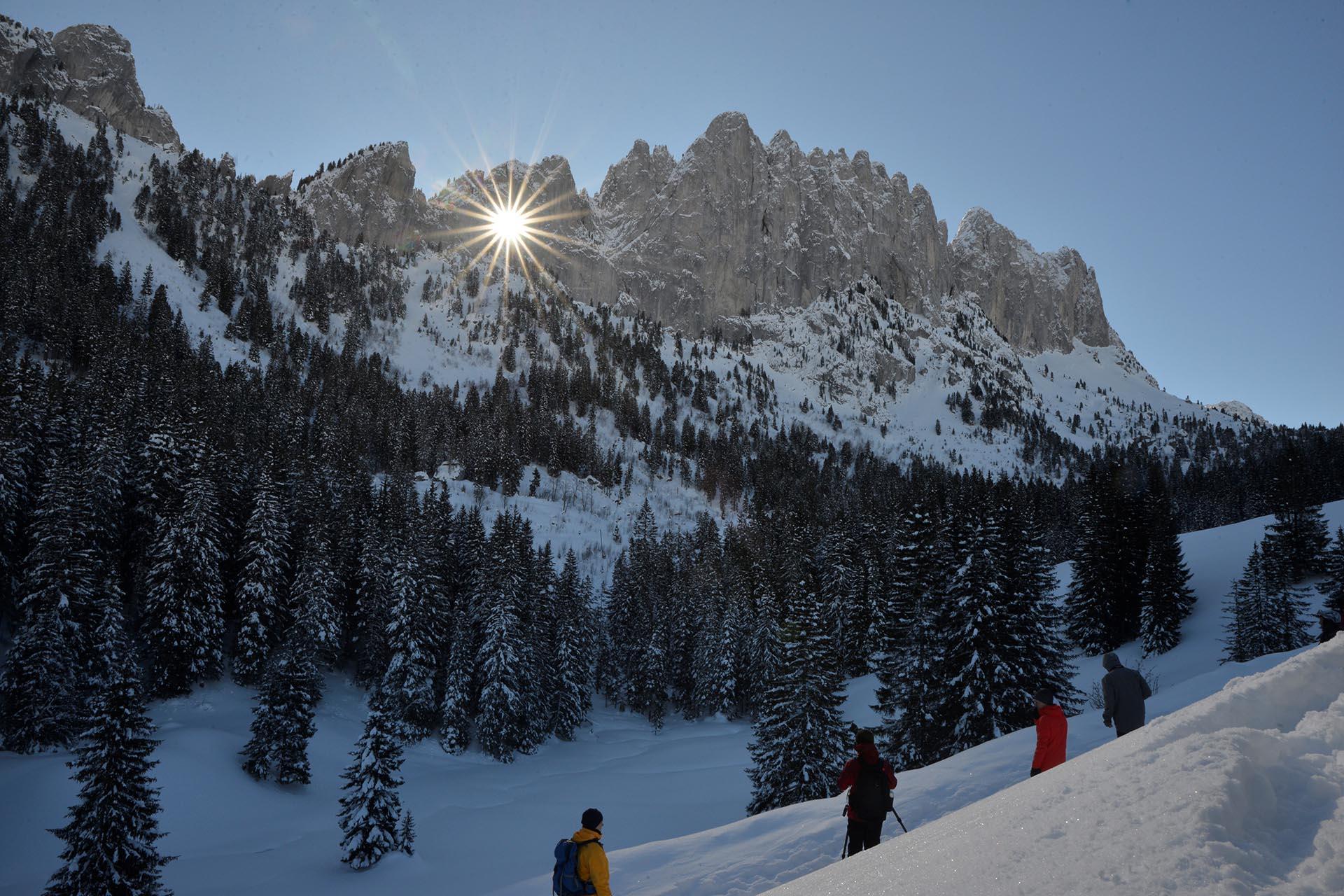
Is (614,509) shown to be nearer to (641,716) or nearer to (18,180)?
(641,716)

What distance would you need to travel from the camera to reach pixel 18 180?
383ft

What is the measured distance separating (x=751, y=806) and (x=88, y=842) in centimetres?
2180

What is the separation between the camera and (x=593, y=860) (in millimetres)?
7098

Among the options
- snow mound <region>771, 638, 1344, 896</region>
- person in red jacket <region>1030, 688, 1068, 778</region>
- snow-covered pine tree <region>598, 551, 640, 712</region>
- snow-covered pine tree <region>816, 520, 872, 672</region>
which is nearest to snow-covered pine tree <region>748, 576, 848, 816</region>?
person in red jacket <region>1030, 688, 1068, 778</region>

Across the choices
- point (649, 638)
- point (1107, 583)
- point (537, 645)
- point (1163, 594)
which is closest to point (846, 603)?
point (1107, 583)

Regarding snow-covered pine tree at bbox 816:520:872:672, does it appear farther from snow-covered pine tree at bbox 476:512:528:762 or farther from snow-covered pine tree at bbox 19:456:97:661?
snow-covered pine tree at bbox 19:456:97:661

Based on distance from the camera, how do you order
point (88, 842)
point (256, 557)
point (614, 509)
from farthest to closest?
point (614, 509), point (256, 557), point (88, 842)

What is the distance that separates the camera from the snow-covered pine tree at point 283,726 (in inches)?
1182

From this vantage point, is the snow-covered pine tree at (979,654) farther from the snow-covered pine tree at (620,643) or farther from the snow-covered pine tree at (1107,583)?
the snow-covered pine tree at (620,643)

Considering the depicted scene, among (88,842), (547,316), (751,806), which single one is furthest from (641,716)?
(547,316)

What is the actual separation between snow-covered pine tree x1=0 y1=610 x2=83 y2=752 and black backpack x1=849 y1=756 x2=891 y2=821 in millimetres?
34521

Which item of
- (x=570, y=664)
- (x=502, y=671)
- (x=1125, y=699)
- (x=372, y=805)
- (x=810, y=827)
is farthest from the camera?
(x=570, y=664)

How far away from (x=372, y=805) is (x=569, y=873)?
67.7 ft

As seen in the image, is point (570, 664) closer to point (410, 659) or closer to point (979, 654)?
point (410, 659)
